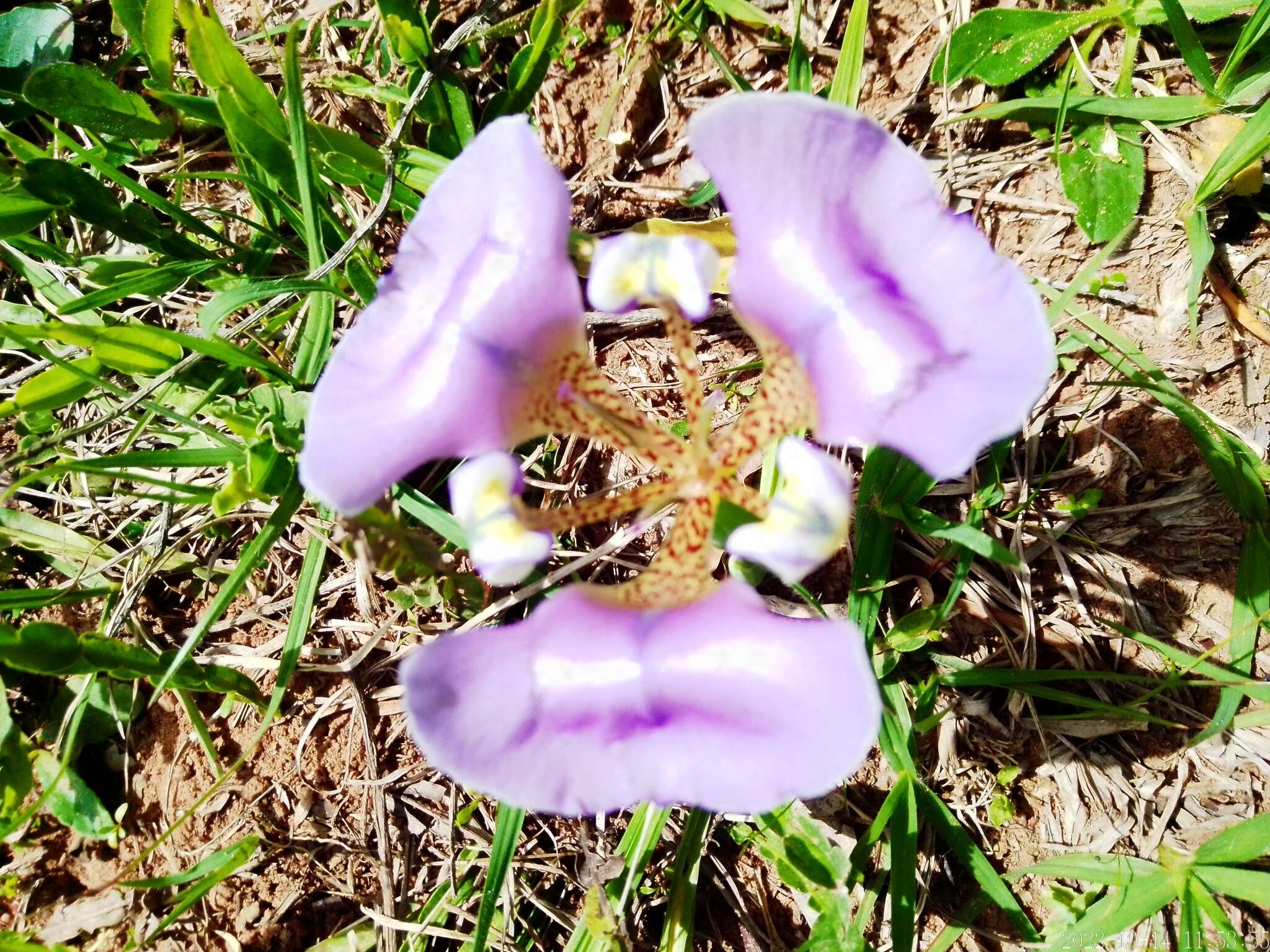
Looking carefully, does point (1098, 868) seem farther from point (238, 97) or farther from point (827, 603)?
point (238, 97)

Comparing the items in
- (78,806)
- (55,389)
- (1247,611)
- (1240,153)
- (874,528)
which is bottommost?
(78,806)

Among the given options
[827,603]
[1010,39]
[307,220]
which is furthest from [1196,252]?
[307,220]

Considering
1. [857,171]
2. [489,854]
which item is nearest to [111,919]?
[489,854]

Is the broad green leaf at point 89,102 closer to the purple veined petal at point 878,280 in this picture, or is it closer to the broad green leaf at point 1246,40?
the purple veined petal at point 878,280

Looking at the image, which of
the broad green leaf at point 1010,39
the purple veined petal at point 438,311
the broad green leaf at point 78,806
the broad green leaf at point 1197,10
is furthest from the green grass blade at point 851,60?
the broad green leaf at point 78,806

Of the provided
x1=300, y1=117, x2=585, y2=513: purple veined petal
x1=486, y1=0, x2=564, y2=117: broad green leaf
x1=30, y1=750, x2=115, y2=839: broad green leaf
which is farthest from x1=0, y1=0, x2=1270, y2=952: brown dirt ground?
x1=300, y1=117, x2=585, y2=513: purple veined petal

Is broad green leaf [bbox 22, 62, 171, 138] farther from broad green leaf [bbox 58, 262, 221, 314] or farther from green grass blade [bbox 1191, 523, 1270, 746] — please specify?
green grass blade [bbox 1191, 523, 1270, 746]
